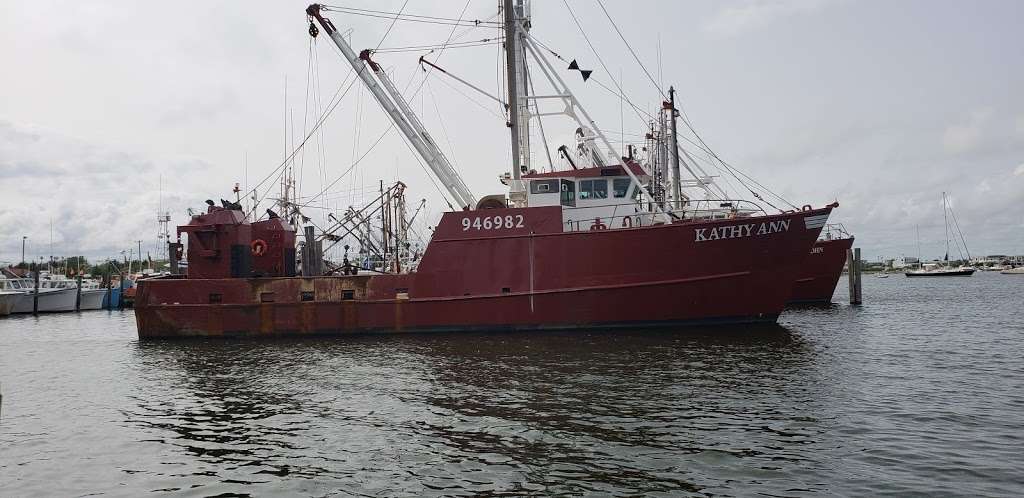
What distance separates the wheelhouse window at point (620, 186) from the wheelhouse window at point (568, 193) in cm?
132

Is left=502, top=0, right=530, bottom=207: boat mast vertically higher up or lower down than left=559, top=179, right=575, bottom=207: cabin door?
higher up

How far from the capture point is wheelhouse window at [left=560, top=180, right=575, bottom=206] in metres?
21.0

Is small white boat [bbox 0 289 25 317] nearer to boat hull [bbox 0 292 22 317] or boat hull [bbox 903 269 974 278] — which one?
boat hull [bbox 0 292 22 317]

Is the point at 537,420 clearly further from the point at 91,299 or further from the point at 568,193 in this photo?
the point at 91,299

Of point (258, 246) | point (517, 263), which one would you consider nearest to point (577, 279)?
point (517, 263)

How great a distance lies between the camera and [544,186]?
20828 millimetres

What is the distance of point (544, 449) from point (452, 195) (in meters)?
14.7

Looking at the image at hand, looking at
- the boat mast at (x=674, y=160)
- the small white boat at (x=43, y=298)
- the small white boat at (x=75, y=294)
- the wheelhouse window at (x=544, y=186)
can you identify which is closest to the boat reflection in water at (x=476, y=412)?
the wheelhouse window at (x=544, y=186)

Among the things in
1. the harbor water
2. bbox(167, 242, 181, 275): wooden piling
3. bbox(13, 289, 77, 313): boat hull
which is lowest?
the harbor water

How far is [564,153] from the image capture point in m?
25.2

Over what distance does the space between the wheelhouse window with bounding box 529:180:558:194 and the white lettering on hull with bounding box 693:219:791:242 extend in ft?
15.3

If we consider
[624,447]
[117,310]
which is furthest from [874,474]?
[117,310]

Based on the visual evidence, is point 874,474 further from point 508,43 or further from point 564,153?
point 564,153

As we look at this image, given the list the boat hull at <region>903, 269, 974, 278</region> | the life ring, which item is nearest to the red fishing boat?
the life ring
